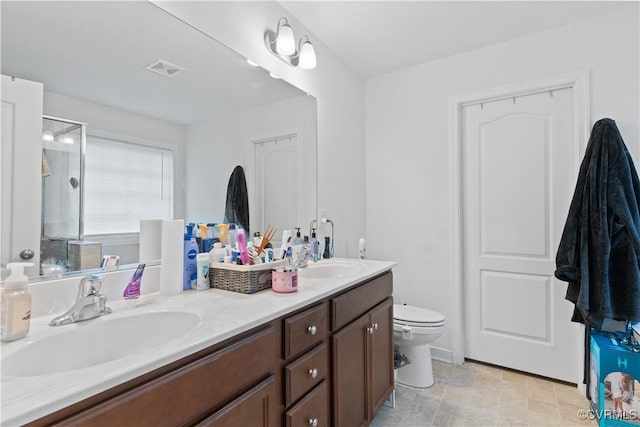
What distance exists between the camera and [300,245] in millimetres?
1850

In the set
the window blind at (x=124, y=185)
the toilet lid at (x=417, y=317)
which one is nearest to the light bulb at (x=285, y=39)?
the window blind at (x=124, y=185)

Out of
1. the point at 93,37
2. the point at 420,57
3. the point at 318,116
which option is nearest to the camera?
the point at 93,37

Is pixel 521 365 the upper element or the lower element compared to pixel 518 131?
lower

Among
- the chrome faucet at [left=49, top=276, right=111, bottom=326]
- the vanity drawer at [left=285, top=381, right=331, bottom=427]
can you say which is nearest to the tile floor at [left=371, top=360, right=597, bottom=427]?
the vanity drawer at [left=285, top=381, right=331, bottom=427]

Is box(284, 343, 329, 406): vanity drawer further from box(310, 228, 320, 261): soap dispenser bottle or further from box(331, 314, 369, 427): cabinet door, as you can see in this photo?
box(310, 228, 320, 261): soap dispenser bottle

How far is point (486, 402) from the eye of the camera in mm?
1973

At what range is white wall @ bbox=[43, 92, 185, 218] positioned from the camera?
3.44 ft

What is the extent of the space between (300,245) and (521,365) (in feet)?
6.08

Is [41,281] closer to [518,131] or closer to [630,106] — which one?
[518,131]

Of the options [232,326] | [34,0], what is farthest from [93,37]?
[232,326]

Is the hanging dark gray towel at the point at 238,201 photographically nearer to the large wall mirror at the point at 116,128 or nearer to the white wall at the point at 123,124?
the large wall mirror at the point at 116,128

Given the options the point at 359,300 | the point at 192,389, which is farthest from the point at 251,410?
the point at 359,300

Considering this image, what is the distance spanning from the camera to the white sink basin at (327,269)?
182 centimetres

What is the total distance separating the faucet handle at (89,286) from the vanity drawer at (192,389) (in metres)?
0.42
